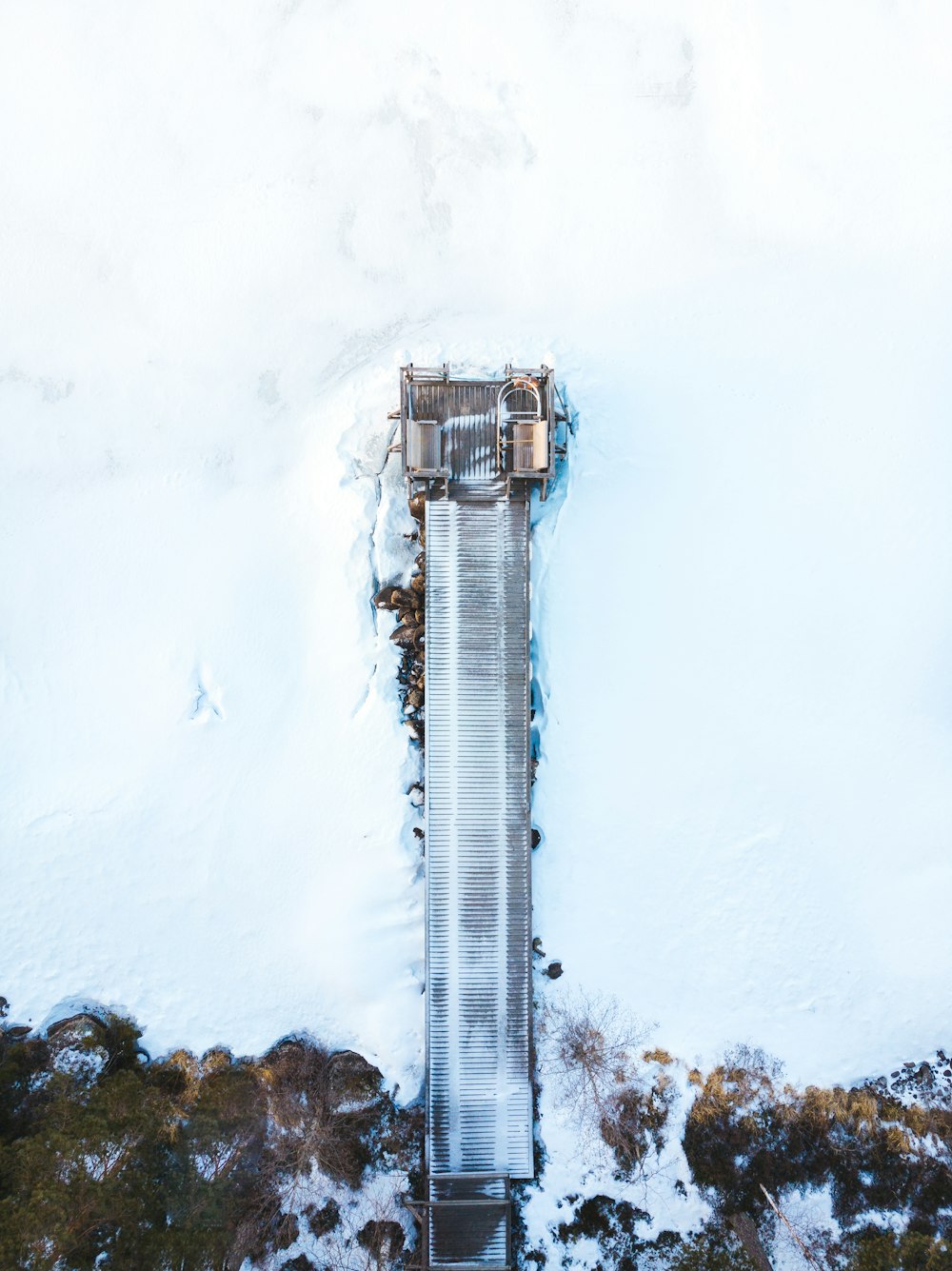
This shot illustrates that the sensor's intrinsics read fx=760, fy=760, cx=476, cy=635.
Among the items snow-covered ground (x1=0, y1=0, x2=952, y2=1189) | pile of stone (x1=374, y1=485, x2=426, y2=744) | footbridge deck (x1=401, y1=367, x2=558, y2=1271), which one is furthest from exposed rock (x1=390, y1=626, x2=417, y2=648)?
footbridge deck (x1=401, y1=367, x2=558, y2=1271)

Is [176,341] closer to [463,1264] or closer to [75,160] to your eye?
[75,160]

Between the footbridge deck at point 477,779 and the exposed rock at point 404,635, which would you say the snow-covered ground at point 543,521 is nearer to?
the exposed rock at point 404,635

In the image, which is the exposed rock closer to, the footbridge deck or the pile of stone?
the pile of stone

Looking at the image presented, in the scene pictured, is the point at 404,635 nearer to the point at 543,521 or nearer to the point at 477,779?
the point at 477,779

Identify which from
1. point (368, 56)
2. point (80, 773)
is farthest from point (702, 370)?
point (80, 773)

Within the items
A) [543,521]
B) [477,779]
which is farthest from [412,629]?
[543,521]

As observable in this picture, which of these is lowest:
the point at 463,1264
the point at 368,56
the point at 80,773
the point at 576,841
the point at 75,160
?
the point at 463,1264
